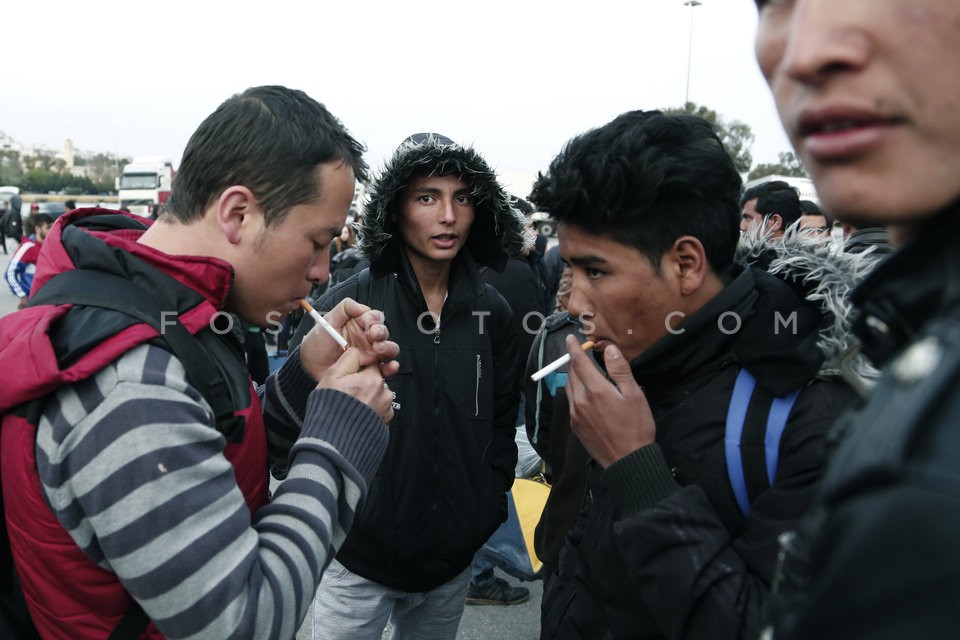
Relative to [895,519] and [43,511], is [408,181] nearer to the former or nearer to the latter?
[43,511]

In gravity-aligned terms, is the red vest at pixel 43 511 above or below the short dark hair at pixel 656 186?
below

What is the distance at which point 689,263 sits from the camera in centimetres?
154

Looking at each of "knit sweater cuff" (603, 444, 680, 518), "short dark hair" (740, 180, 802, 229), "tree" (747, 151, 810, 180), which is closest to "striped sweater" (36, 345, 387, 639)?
"knit sweater cuff" (603, 444, 680, 518)

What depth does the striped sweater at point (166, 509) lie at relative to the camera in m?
1.04

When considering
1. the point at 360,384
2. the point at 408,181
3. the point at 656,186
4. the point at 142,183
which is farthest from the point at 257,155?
the point at 142,183

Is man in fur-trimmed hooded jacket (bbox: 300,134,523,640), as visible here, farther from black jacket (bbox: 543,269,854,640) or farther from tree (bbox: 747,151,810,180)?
tree (bbox: 747,151,810,180)

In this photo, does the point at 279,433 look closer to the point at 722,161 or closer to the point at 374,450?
the point at 374,450

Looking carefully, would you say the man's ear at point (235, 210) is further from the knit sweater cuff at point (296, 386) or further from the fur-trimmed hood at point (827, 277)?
the fur-trimmed hood at point (827, 277)

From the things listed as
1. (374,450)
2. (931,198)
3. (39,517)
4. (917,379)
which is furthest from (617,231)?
(39,517)

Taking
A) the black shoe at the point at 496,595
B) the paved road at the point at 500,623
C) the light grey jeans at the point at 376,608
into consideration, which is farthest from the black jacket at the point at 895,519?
the black shoe at the point at 496,595

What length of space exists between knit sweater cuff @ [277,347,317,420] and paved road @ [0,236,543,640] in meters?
1.92

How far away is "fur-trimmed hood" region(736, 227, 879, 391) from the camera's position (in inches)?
48.5

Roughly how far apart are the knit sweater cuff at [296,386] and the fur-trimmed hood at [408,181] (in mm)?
848

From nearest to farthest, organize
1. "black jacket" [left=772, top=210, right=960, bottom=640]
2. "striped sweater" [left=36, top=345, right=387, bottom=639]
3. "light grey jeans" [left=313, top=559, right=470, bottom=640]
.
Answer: "black jacket" [left=772, top=210, right=960, bottom=640]
"striped sweater" [left=36, top=345, right=387, bottom=639]
"light grey jeans" [left=313, top=559, right=470, bottom=640]
